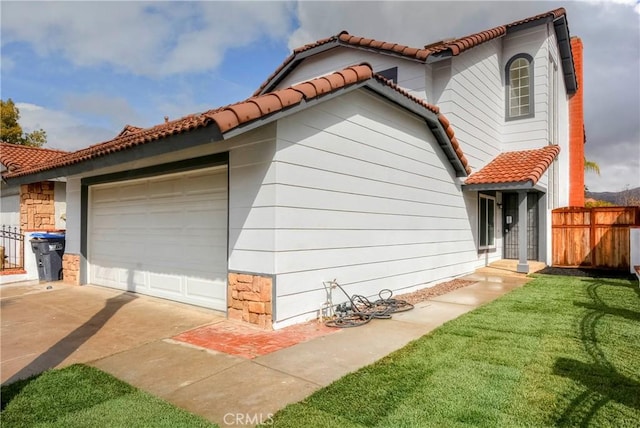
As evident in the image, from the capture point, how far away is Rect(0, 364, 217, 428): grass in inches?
118

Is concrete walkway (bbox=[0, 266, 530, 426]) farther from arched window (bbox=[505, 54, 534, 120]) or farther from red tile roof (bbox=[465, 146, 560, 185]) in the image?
arched window (bbox=[505, 54, 534, 120])

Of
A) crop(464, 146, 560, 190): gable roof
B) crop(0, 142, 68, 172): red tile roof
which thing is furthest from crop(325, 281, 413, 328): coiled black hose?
crop(0, 142, 68, 172): red tile roof

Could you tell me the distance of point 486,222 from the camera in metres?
13.4

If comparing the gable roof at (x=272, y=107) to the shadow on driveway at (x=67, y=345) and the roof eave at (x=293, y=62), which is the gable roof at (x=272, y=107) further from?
the roof eave at (x=293, y=62)

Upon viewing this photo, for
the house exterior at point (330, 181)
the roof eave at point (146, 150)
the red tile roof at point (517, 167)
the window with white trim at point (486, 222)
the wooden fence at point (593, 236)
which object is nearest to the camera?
the roof eave at point (146, 150)

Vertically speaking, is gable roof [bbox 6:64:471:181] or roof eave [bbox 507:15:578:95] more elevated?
roof eave [bbox 507:15:578:95]

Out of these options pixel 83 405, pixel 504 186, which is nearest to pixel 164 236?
pixel 83 405

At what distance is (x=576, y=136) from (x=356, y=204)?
16.7 m

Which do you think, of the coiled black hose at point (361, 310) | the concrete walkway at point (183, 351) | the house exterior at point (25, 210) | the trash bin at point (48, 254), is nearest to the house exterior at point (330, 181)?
the coiled black hose at point (361, 310)

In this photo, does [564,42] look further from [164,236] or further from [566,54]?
[164,236]

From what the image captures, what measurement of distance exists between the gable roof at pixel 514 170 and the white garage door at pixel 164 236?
25.4ft

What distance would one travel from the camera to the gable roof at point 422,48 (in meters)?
10.6

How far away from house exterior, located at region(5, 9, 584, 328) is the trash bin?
0.51 meters

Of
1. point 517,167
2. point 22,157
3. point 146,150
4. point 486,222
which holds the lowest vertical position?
point 486,222
